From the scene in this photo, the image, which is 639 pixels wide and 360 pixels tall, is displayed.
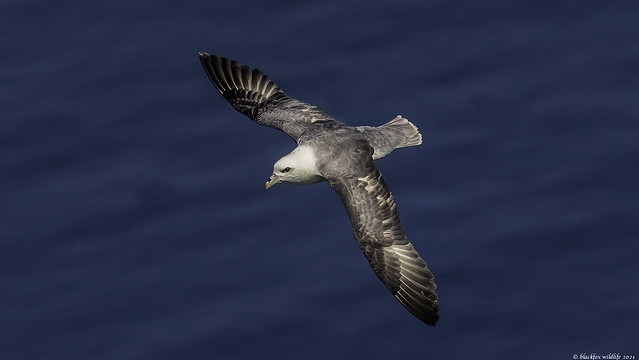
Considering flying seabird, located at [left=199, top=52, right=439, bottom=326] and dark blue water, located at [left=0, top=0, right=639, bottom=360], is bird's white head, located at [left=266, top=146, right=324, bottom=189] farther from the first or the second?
dark blue water, located at [left=0, top=0, right=639, bottom=360]

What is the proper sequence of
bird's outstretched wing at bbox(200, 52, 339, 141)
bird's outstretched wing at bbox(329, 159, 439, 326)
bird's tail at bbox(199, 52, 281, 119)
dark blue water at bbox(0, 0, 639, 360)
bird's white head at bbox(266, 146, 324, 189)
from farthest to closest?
dark blue water at bbox(0, 0, 639, 360) < bird's tail at bbox(199, 52, 281, 119) < bird's outstretched wing at bbox(200, 52, 339, 141) < bird's white head at bbox(266, 146, 324, 189) < bird's outstretched wing at bbox(329, 159, 439, 326)

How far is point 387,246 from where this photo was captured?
20281mm

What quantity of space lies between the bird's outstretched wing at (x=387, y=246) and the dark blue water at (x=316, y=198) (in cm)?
1263

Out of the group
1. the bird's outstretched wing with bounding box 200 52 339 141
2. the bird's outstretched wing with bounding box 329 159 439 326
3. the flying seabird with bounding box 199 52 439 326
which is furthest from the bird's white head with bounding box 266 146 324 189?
the bird's outstretched wing with bounding box 200 52 339 141

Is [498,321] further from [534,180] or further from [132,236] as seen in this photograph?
[132,236]

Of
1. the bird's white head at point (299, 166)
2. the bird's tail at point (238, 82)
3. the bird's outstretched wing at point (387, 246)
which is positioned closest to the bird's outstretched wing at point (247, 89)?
the bird's tail at point (238, 82)

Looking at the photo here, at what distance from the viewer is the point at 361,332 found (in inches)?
1339

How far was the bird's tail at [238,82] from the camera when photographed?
2323 cm

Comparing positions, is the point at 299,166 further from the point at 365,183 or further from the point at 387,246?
the point at 387,246

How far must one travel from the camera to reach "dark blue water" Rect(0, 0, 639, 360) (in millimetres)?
34000

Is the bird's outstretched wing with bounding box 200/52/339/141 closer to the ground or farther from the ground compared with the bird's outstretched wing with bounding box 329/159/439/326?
farther from the ground

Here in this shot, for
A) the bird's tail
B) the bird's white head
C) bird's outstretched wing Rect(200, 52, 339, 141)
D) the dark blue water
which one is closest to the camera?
the bird's white head

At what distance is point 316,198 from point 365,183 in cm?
1361

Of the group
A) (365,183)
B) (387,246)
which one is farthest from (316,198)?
(387,246)
